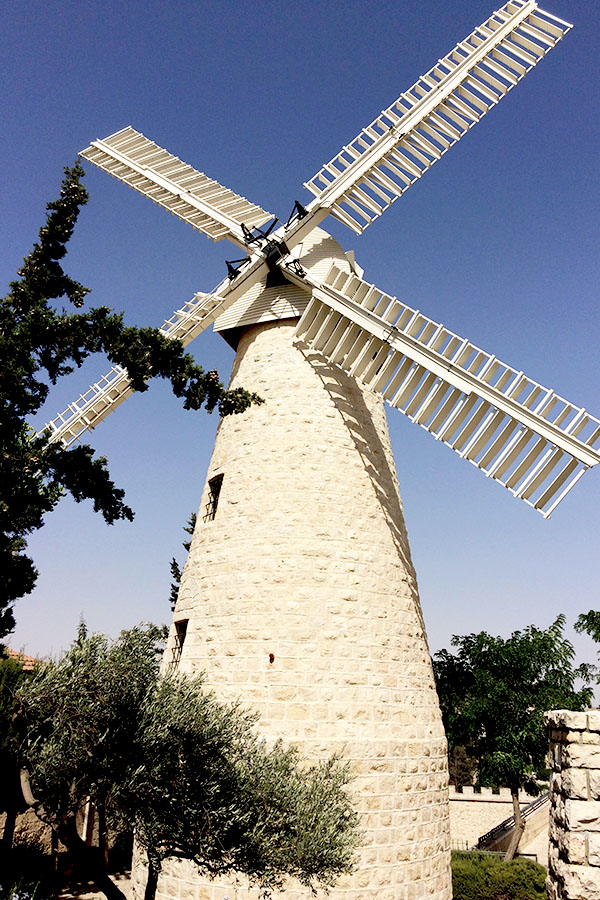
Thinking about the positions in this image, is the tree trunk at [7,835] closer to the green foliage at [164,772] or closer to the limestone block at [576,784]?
the green foliage at [164,772]

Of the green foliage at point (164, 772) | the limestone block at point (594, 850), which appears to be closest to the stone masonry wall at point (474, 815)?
the green foliage at point (164, 772)

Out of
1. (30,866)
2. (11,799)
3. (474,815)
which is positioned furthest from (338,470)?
(474,815)

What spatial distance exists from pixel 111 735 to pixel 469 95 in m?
12.8

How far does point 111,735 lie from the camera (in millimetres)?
6137

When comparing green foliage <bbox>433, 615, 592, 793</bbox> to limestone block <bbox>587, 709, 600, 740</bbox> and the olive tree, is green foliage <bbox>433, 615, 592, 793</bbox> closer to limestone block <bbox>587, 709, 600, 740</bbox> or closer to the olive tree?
the olive tree

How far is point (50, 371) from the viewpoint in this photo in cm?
857

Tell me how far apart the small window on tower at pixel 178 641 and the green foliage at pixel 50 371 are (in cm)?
228

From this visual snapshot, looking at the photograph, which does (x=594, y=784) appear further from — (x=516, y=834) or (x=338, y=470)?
(x=516, y=834)

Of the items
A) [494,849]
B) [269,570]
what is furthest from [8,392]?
[494,849]

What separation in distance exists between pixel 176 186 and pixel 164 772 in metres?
11.3

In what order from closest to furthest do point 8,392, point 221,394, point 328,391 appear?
point 8,392 < point 221,394 < point 328,391

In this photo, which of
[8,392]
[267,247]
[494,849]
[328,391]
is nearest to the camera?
[8,392]

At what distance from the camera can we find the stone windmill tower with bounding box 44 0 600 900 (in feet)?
28.2

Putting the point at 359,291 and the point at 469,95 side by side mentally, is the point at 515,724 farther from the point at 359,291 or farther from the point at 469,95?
the point at 469,95
